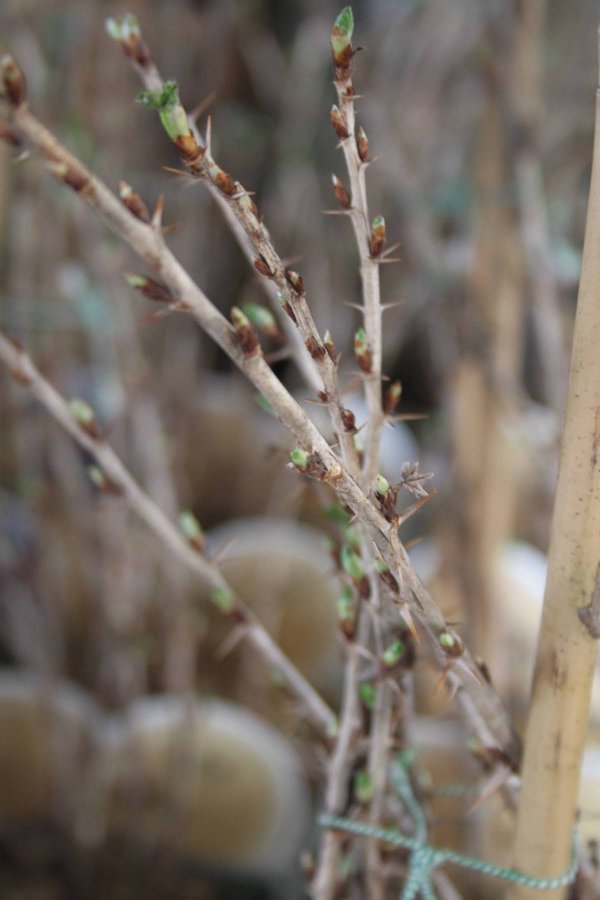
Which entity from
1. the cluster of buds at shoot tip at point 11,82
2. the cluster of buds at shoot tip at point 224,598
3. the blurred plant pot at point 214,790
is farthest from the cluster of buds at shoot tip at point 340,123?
the blurred plant pot at point 214,790

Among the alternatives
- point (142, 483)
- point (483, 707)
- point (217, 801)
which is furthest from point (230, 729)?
point (483, 707)

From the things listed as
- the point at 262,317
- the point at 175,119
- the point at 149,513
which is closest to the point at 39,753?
the point at 149,513

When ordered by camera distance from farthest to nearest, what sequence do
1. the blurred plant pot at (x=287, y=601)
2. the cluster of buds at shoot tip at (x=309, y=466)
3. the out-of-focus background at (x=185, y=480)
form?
1. the blurred plant pot at (x=287, y=601)
2. the out-of-focus background at (x=185, y=480)
3. the cluster of buds at shoot tip at (x=309, y=466)

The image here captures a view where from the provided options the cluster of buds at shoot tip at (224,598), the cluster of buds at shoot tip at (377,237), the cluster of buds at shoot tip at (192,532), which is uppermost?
the cluster of buds at shoot tip at (377,237)

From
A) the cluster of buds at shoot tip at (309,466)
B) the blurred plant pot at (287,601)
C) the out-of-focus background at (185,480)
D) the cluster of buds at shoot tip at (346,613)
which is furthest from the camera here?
the blurred plant pot at (287,601)

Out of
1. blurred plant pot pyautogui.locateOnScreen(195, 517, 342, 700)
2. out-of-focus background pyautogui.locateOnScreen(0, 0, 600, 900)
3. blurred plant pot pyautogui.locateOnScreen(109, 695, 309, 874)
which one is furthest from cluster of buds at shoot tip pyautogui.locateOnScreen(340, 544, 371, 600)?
blurred plant pot pyautogui.locateOnScreen(195, 517, 342, 700)

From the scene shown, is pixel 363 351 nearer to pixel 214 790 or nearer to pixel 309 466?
pixel 309 466

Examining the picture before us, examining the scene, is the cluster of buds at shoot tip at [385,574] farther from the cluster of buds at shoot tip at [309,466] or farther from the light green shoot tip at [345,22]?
the light green shoot tip at [345,22]

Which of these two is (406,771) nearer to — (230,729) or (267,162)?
(230,729)

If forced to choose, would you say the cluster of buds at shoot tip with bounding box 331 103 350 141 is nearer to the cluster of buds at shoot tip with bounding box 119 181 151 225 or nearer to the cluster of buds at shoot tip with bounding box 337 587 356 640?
the cluster of buds at shoot tip with bounding box 119 181 151 225
